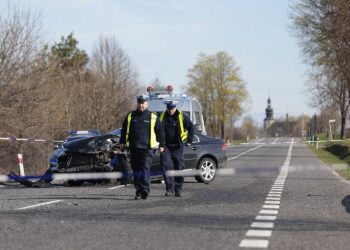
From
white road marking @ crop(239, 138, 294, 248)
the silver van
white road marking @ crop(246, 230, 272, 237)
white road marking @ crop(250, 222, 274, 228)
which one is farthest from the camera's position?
the silver van

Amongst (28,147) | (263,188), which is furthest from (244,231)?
(28,147)

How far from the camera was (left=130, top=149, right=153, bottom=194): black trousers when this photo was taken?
11.0 m

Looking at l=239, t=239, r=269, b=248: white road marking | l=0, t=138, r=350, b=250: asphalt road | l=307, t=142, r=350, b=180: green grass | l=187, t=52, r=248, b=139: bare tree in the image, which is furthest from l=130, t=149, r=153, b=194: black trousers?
l=187, t=52, r=248, b=139: bare tree

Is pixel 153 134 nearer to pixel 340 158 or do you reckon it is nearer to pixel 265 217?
pixel 265 217

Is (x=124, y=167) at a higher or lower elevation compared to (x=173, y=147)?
A: lower

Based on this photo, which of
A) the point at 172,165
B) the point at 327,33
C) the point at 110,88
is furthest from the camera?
the point at 110,88

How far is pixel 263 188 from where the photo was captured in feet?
44.8

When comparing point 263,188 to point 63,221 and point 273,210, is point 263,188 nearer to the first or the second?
point 273,210

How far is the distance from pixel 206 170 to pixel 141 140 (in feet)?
14.6

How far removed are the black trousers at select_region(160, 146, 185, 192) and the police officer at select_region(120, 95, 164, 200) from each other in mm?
604

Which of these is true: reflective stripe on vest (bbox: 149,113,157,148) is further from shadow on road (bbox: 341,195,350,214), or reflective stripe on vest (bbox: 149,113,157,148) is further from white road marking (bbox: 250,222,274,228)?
white road marking (bbox: 250,222,274,228)

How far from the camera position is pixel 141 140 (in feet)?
36.7

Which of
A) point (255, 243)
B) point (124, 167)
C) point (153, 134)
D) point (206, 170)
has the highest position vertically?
point (153, 134)

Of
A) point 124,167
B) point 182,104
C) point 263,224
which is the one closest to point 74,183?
point 124,167
